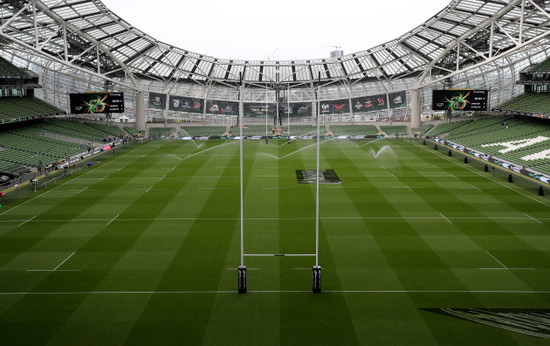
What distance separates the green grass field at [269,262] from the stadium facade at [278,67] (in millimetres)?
25870

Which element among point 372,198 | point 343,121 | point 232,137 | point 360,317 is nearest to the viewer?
point 360,317

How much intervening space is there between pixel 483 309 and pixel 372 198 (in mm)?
19465

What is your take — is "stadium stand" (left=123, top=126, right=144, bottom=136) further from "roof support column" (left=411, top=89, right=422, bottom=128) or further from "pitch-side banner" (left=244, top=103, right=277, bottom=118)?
"roof support column" (left=411, top=89, right=422, bottom=128)

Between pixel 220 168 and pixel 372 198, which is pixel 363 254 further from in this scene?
pixel 220 168

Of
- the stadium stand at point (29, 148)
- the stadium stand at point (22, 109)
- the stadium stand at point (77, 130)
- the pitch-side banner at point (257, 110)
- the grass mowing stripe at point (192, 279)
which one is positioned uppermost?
the pitch-side banner at point (257, 110)

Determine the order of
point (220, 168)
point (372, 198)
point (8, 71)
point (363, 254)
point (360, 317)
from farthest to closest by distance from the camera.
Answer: point (8, 71) → point (220, 168) → point (372, 198) → point (363, 254) → point (360, 317)

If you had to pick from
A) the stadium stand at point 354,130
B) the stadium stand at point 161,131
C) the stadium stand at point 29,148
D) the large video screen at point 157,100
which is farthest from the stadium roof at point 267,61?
the stadium stand at point 29,148

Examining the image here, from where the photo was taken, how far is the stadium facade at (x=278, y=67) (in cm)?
6022

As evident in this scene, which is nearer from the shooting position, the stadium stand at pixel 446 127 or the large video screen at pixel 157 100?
the stadium stand at pixel 446 127

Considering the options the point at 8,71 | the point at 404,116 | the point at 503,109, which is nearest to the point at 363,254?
the point at 503,109

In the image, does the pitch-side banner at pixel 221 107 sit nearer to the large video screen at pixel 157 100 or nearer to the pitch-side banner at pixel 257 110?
the pitch-side banner at pixel 257 110

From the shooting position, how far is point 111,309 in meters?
19.3

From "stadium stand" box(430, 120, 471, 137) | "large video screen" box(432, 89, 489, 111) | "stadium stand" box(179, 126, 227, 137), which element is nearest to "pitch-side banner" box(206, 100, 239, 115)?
"stadium stand" box(179, 126, 227, 137)

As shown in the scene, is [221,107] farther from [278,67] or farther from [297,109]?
[297,109]
